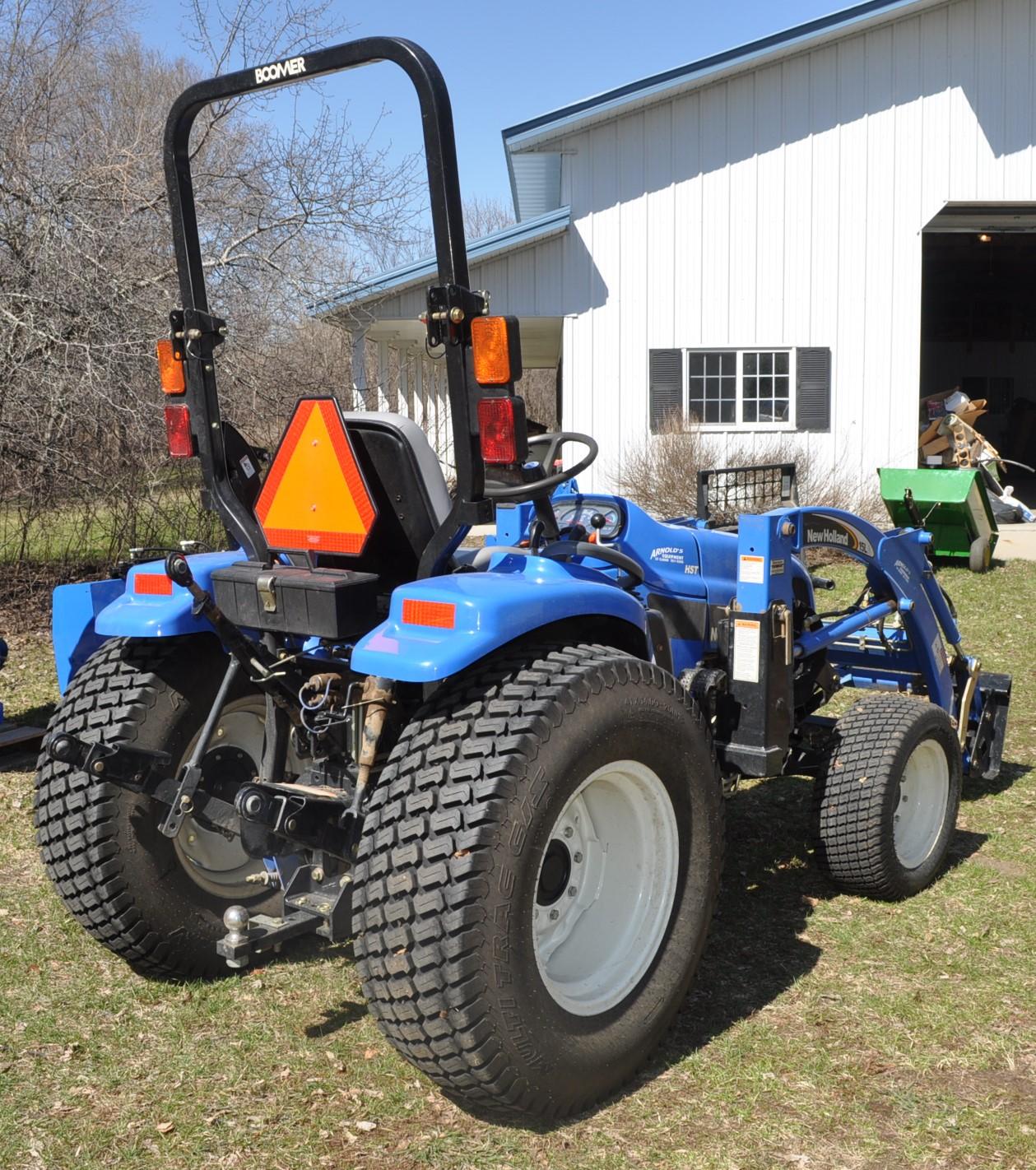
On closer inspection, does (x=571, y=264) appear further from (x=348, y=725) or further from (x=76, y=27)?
(x=348, y=725)

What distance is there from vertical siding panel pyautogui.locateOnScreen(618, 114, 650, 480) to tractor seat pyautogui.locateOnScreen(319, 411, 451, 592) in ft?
35.3

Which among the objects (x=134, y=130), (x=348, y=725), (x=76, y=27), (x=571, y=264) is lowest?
(x=348, y=725)

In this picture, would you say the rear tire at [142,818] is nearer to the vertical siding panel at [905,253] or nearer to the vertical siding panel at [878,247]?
the vertical siding panel at [878,247]

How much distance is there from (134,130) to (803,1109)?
11192 millimetres

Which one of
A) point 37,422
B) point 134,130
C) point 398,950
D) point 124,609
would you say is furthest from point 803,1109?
point 134,130

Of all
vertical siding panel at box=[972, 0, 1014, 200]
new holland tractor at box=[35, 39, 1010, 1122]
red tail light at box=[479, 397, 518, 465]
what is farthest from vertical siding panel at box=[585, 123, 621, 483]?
red tail light at box=[479, 397, 518, 465]

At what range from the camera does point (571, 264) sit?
13.6 m

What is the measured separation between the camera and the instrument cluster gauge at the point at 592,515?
3.97 m

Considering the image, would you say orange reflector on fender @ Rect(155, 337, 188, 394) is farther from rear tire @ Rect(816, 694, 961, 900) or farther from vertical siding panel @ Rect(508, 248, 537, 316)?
vertical siding panel @ Rect(508, 248, 537, 316)

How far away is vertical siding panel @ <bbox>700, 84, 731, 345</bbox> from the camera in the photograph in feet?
44.0

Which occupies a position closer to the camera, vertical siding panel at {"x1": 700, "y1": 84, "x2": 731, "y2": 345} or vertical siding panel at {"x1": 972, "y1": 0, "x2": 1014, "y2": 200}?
vertical siding panel at {"x1": 972, "y1": 0, "x2": 1014, "y2": 200}

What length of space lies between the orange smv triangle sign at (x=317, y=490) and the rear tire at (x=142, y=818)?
55 cm

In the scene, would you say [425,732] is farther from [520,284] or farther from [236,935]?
[520,284]

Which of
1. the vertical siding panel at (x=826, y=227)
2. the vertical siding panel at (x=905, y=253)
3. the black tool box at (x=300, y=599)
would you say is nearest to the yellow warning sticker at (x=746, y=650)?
the black tool box at (x=300, y=599)
